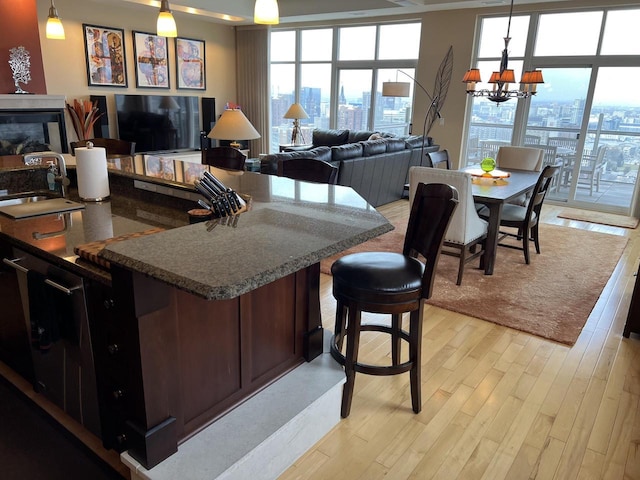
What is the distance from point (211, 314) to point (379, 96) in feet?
25.1

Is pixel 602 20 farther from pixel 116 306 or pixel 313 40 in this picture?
pixel 116 306

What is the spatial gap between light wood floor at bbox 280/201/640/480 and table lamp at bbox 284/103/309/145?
6074 mm

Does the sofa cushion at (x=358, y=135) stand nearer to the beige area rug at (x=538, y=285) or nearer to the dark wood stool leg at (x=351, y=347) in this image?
the beige area rug at (x=538, y=285)

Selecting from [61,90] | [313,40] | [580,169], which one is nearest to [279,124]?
[313,40]

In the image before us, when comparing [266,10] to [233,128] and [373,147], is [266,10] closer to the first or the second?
[233,128]

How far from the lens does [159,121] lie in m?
8.38

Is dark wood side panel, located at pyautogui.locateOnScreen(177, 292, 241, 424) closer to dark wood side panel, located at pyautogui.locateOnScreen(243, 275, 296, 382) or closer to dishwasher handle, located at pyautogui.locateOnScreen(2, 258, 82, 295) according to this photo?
dark wood side panel, located at pyautogui.locateOnScreen(243, 275, 296, 382)

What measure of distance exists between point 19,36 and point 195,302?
21.8ft

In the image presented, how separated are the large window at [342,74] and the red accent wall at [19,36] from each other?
4452 mm

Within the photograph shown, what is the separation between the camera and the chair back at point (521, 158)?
209 inches

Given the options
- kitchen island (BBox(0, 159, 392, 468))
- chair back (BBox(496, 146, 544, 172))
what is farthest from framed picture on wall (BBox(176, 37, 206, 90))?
kitchen island (BBox(0, 159, 392, 468))

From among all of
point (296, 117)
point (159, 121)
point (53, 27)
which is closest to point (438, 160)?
point (53, 27)

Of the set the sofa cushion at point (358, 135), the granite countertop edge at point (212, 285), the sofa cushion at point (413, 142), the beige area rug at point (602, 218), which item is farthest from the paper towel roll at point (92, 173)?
the sofa cushion at point (358, 135)

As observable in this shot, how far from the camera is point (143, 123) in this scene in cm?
816
